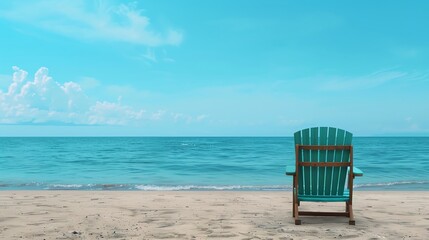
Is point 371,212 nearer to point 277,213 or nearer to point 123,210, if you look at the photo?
point 277,213

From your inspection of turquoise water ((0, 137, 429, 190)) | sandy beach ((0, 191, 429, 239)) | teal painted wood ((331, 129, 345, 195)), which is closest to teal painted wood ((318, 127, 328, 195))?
teal painted wood ((331, 129, 345, 195))

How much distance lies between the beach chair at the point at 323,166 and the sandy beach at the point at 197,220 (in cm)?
35

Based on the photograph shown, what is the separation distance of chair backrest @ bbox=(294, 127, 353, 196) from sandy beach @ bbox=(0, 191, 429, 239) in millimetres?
468

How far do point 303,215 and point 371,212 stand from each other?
1.37m

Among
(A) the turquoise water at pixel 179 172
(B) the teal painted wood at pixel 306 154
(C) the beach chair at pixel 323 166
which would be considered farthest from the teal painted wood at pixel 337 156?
(A) the turquoise water at pixel 179 172

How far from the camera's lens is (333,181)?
471 centimetres

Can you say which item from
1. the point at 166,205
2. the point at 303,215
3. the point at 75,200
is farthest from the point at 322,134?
the point at 75,200

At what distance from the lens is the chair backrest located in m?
4.62

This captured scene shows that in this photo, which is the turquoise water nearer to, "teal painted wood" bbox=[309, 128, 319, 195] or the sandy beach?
the sandy beach

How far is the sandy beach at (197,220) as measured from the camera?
413cm

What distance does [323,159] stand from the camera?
4.66 metres

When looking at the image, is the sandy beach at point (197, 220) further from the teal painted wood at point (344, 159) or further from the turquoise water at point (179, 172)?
the turquoise water at point (179, 172)

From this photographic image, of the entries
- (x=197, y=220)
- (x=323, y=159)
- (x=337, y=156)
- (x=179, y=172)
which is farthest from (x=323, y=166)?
(x=179, y=172)

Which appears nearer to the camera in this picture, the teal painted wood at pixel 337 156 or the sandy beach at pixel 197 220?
the sandy beach at pixel 197 220
